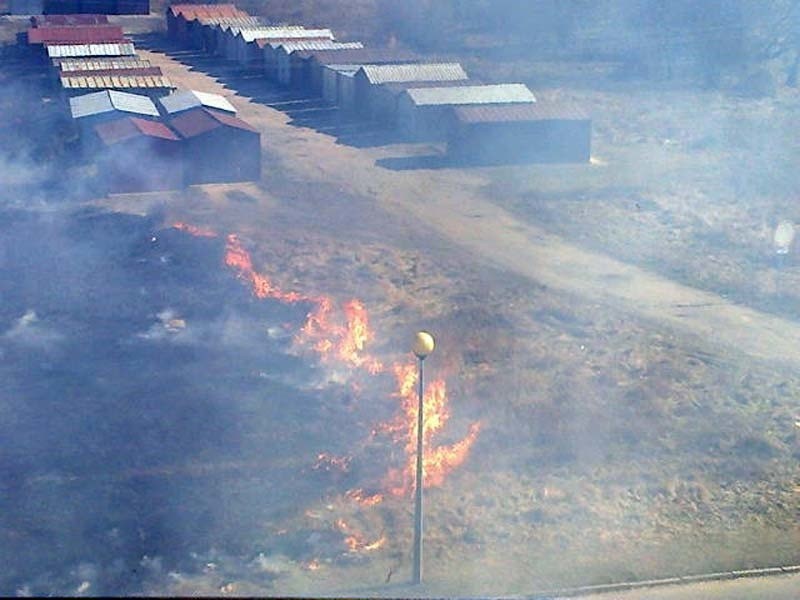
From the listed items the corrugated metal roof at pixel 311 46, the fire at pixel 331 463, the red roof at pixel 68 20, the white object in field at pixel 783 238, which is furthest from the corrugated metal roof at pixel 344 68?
the fire at pixel 331 463

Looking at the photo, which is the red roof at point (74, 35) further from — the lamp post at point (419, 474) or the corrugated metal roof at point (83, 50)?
the lamp post at point (419, 474)

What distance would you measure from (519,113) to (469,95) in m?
3.80

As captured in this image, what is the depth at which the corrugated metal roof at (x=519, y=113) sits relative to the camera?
4672 cm

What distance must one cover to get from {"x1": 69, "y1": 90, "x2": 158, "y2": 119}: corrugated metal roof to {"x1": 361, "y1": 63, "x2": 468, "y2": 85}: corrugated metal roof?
12.7 metres

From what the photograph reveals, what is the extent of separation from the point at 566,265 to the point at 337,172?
14386 millimetres

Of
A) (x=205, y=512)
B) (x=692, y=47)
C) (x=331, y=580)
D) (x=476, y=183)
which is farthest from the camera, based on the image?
(x=692, y=47)

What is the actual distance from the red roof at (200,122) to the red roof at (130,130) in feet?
1.84

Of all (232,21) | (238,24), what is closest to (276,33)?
(238,24)

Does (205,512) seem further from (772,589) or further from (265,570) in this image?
(772,589)

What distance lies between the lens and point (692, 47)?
233 feet

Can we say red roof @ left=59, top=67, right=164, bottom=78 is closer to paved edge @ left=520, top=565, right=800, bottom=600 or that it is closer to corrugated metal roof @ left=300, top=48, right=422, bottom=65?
corrugated metal roof @ left=300, top=48, right=422, bottom=65

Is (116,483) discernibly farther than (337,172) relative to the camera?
No

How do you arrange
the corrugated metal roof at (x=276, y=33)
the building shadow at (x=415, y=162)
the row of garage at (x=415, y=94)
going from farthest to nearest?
the corrugated metal roof at (x=276, y=33)
the row of garage at (x=415, y=94)
the building shadow at (x=415, y=162)

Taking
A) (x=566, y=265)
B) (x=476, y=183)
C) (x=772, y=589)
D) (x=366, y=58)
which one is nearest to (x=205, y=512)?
(x=772, y=589)
